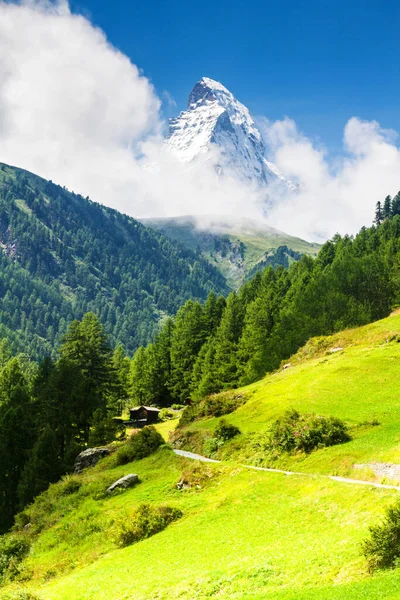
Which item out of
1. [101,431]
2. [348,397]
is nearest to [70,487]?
[101,431]

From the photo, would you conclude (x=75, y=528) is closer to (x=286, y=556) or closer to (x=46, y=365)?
(x=286, y=556)

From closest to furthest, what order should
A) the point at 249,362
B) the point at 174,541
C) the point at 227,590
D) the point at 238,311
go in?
the point at 227,590 < the point at 174,541 < the point at 249,362 < the point at 238,311

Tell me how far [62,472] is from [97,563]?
110 ft

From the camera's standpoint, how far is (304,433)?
3606 cm

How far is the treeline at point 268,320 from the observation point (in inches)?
3469

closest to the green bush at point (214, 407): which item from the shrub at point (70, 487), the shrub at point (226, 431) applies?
the shrub at point (226, 431)

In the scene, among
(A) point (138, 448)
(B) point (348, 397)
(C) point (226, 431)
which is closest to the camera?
(B) point (348, 397)

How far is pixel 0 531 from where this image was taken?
187ft

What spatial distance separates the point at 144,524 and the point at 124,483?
1080cm

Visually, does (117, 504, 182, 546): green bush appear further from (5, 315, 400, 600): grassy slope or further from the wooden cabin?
the wooden cabin

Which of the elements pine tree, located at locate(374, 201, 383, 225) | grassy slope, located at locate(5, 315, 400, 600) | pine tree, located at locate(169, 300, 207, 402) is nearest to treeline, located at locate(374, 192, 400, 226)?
pine tree, located at locate(374, 201, 383, 225)

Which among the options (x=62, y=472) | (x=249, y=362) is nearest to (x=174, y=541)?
(x=62, y=472)

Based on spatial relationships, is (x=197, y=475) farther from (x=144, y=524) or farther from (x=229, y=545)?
(x=229, y=545)

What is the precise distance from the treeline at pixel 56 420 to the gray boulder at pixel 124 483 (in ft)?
66.0
